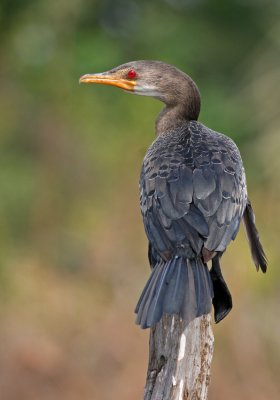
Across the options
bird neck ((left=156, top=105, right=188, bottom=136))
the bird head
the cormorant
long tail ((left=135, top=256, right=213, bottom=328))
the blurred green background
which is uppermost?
the blurred green background

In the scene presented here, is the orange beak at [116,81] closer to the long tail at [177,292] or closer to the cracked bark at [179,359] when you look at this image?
the long tail at [177,292]

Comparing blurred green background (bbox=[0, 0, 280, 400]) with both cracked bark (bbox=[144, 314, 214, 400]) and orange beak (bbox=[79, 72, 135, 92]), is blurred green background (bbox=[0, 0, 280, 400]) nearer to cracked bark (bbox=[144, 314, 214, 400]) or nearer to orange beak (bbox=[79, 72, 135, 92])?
orange beak (bbox=[79, 72, 135, 92])

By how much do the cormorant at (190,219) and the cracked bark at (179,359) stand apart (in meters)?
0.15

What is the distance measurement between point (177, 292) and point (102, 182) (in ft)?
25.0

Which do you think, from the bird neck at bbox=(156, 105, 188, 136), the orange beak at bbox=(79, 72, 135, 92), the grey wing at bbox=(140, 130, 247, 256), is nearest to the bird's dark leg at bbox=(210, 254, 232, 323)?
the grey wing at bbox=(140, 130, 247, 256)

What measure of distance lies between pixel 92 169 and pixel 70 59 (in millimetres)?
1987

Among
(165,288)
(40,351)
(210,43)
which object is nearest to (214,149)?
(165,288)

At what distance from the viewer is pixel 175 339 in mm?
4934

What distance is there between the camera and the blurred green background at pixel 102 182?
33.0 feet

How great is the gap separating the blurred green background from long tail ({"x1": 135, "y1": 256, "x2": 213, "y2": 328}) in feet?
15.1

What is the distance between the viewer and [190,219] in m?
5.30

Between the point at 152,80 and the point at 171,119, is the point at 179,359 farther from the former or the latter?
the point at 152,80

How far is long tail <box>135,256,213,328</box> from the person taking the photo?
15.9 ft

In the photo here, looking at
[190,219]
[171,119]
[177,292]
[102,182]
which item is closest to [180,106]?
[171,119]
